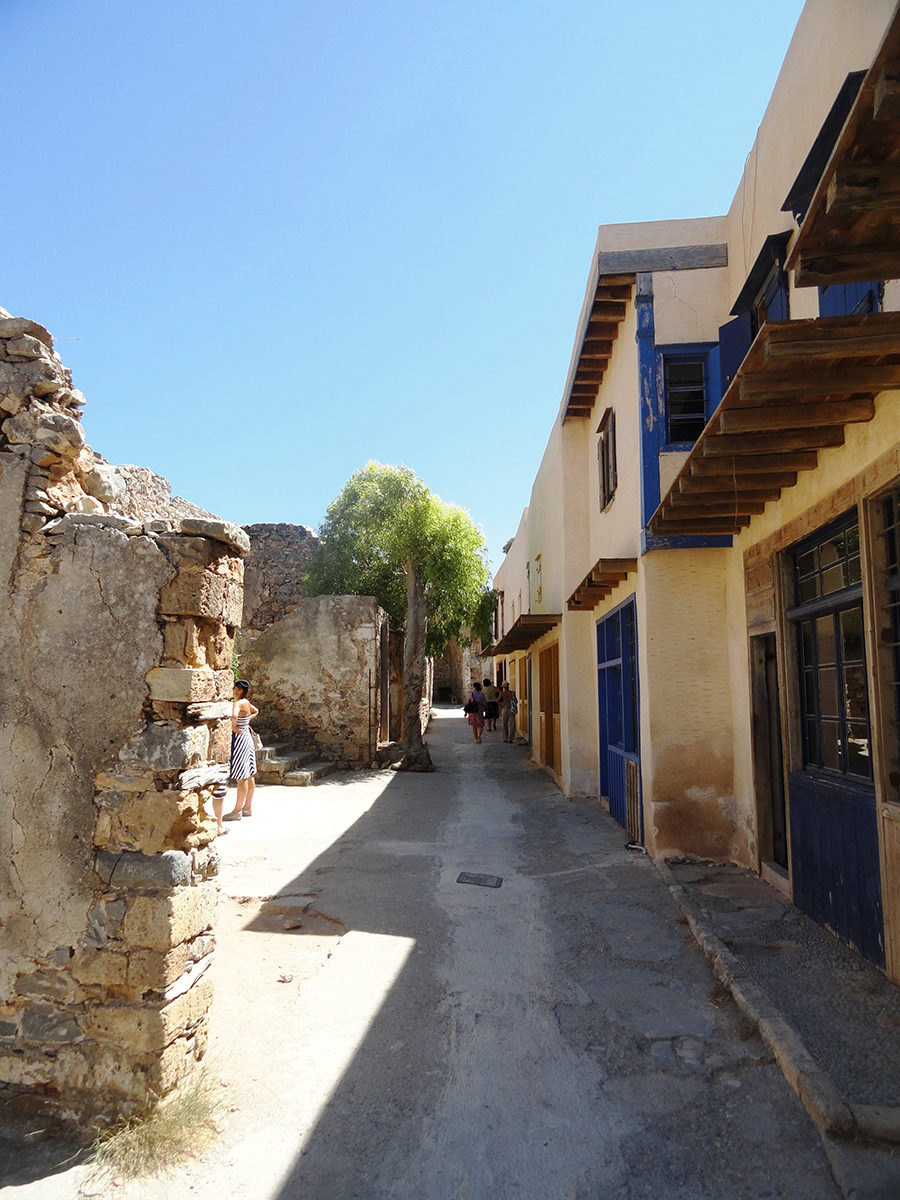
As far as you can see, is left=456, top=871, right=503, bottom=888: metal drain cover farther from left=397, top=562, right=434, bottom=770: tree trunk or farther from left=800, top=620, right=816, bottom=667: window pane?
left=397, top=562, right=434, bottom=770: tree trunk

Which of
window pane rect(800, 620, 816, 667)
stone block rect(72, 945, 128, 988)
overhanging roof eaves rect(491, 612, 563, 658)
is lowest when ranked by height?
stone block rect(72, 945, 128, 988)

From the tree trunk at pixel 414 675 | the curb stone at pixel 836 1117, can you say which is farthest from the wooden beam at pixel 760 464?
the tree trunk at pixel 414 675

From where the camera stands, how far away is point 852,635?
15.8 ft

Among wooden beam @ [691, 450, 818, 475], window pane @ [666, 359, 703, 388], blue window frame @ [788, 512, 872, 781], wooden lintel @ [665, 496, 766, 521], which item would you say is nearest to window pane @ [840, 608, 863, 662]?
blue window frame @ [788, 512, 872, 781]

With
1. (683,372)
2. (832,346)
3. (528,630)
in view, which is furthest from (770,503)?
(528,630)

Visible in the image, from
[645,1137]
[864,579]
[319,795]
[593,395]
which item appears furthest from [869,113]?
[319,795]

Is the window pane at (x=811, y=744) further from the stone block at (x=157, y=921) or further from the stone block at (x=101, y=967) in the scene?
the stone block at (x=101, y=967)

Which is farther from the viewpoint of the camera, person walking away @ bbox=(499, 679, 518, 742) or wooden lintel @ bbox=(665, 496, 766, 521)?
person walking away @ bbox=(499, 679, 518, 742)

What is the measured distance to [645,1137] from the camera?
3025 mm

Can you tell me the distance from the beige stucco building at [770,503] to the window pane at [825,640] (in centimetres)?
2

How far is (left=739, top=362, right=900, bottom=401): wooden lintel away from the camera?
12.1ft

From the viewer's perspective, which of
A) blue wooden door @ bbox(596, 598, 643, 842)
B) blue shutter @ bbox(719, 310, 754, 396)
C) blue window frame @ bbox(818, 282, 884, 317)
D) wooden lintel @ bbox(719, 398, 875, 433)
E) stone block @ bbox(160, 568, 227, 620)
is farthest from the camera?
blue wooden door @ bbox(596, 598, 643, 842)

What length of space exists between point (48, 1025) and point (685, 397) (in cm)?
725

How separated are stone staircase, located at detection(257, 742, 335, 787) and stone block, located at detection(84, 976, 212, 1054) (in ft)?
30.2
